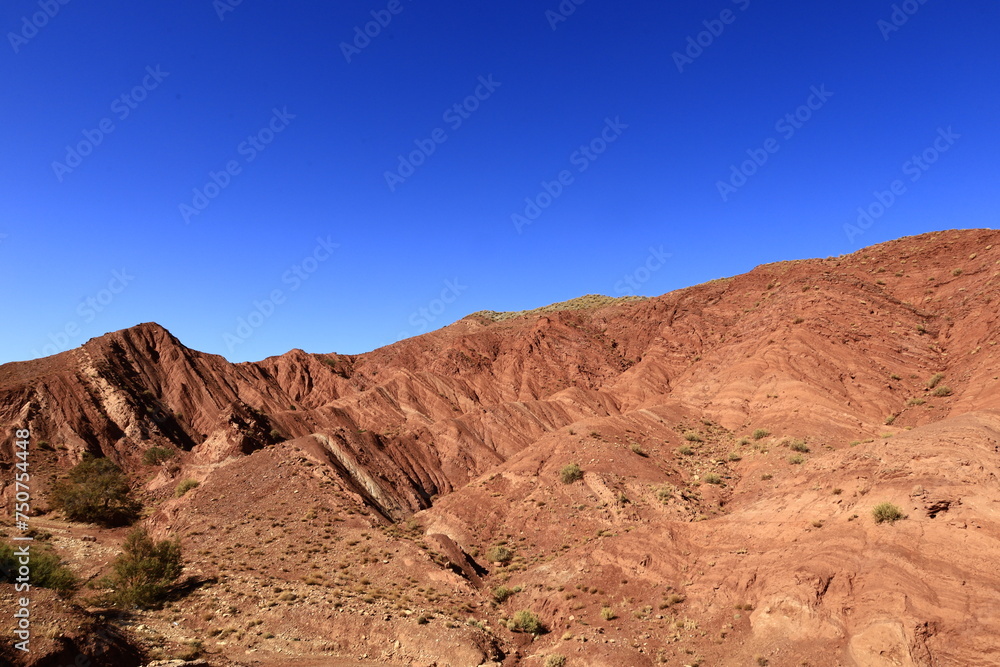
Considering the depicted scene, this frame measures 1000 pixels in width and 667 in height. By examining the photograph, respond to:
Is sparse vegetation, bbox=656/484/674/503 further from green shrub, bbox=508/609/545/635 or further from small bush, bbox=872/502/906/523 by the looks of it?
small bush, bbox=872/502/906/523

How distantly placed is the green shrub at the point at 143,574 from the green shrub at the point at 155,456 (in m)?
21.5

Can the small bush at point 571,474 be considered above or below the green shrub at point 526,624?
above

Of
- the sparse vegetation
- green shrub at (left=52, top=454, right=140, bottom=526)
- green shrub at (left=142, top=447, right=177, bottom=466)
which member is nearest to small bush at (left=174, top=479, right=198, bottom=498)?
green shrub at (left=52, top=454, right=140, bottom=526)

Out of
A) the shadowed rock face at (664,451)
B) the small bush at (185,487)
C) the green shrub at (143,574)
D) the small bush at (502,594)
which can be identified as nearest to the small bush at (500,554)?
the shadowed rock face at (664,451)

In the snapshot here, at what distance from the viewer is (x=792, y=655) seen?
46.9 ft

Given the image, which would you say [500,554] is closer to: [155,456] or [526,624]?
[526,624]

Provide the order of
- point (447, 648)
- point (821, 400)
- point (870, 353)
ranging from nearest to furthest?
point (447, 648) < point (821, 400) < point (870, 353)

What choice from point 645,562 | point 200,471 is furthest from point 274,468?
point 645,562

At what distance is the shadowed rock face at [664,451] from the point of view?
15.7 metres

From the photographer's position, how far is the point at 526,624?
19.1 meters

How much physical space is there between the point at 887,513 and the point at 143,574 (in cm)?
2510

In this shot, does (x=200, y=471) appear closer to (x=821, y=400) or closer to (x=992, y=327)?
(x=821, y=400)

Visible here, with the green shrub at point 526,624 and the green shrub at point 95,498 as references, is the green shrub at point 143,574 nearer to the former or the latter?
the green shrub at point 95,498

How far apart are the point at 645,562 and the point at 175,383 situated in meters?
48.5
